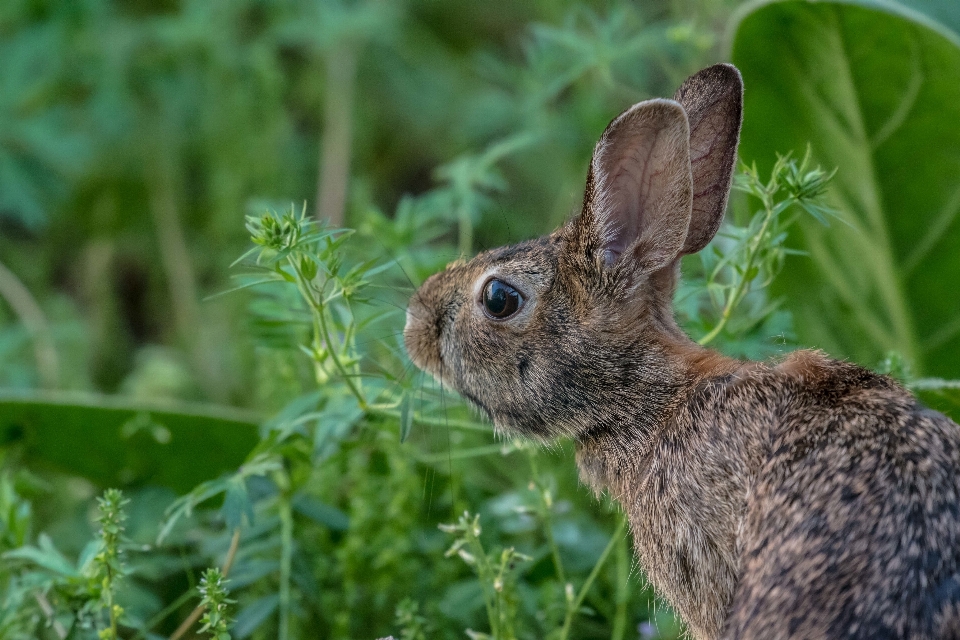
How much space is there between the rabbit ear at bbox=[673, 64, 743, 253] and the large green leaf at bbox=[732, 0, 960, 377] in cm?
91

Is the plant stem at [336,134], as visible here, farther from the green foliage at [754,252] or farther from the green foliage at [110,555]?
the green foliage at [110,555]

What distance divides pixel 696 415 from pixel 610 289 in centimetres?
38

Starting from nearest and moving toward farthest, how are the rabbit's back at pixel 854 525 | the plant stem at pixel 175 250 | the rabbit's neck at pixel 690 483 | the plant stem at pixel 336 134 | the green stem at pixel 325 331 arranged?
the rabbit's back at pixel 854 525 → the rabbit's neck at pixel 690 483 → the green stem at pixel 325 331 → the plant stem at pixel 336 134 → the plant stem at pixel 175 250

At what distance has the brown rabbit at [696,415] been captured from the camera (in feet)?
6.19

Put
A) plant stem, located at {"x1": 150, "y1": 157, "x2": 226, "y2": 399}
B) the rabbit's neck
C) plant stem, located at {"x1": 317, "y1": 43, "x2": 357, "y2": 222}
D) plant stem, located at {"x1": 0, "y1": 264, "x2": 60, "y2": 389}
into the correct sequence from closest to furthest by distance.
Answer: the rabbit's neck < plant stem, located at {"x1": 0, "y1": 264, "x2": 60, "y2": 389} < plant stem, located at {"x1": 317, "y1": 43, "x2": 357, "y2": 222} < plant stem, located at {"x1": 150, "y1": 157, "x2": 226, "y2": 399}

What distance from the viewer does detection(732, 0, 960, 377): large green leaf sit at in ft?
10.8

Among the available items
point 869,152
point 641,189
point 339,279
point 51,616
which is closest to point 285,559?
point 51,616

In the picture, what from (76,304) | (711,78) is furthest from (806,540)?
(76,304)

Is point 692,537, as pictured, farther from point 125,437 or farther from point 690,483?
point 125,437

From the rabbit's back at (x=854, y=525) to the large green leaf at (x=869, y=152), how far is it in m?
1.48

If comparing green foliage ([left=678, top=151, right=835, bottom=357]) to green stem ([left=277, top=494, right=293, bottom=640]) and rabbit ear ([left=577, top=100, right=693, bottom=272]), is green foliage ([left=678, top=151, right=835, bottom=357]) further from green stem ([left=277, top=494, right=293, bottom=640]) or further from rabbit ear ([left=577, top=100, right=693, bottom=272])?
green stem ([left=277, top=494, right=293, bottom=640])

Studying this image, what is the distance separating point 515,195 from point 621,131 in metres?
3.26

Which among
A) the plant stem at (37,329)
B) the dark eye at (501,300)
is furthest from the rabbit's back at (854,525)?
the plant stem at (37,329)

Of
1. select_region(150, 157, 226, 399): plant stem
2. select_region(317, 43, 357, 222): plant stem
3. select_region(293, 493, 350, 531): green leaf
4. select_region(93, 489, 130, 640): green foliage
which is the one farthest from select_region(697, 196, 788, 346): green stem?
select_region(150, 157, 226, 399): plant stem
